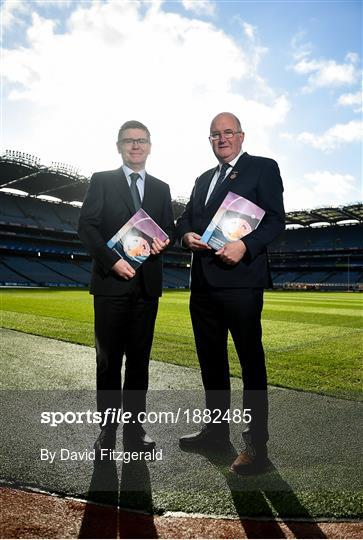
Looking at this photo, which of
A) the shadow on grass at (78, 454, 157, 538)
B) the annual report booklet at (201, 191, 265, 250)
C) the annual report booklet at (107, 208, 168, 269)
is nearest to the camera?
the shadow on grass at (78, 454, 157, 538)

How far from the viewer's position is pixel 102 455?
3.10 meters

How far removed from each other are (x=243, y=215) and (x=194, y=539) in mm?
2066

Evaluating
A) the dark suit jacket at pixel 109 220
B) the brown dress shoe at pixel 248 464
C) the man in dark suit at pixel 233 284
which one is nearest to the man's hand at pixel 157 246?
the dark suit jacket at pixel 109 220

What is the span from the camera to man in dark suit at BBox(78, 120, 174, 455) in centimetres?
336

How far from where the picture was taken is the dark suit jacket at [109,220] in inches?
133

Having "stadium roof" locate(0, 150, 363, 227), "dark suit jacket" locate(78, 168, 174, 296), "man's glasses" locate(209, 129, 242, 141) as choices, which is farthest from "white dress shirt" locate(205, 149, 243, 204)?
"stadium roof" locate(0, 150, 363, 227)

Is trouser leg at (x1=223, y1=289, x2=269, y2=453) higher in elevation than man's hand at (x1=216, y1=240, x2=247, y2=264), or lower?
lower

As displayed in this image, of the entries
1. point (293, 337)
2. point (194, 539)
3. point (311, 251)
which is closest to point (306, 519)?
point (194, 539)

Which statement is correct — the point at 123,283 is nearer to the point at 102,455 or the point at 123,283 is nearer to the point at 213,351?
the point at 213,351

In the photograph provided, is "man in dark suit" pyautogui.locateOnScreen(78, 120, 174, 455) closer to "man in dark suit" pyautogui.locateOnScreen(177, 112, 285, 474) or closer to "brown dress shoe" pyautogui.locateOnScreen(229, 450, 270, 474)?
"man in dark suit" pyautogui.locateOnScreen(177, 112, 285, 474)

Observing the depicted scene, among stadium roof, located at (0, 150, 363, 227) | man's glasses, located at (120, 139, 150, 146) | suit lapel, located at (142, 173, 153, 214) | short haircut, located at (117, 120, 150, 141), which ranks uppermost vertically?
stadium roof, located at (0, 150, 363, 227)

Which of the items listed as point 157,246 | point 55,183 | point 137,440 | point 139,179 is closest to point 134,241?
point 157,246

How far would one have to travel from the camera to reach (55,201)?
207 ft

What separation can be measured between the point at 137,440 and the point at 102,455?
0.28 metres
